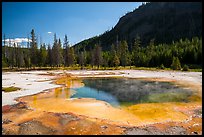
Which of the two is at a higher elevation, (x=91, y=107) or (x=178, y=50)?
(x=178, y=50)

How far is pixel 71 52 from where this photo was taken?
103m

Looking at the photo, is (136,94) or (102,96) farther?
(136,94)

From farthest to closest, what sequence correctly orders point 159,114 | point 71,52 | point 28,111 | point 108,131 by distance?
point 71,52
point 28,111
point 159,114
point 108,131

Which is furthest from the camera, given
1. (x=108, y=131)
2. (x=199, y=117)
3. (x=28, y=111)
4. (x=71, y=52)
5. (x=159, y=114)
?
(x=71, y=52)

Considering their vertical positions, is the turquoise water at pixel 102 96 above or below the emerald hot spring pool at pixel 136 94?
below

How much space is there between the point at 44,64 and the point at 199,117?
9235 centimetres

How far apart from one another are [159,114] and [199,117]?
2879 mm

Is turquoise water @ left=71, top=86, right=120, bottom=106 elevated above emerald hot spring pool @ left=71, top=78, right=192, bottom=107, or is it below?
below

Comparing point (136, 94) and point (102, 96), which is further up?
point (136, 94)

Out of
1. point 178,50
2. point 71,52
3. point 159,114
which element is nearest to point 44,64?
point 71,52

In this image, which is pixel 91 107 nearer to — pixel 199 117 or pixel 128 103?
pixel 128 103

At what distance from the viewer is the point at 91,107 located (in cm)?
2166

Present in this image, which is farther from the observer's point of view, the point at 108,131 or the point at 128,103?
the point at 128,103

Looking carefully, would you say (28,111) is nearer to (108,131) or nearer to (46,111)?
(46,111)
